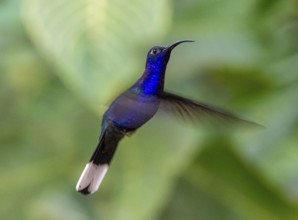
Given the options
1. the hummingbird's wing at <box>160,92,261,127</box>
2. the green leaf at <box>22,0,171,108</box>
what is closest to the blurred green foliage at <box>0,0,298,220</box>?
the green leaf at <box>22,0,171,108</box>

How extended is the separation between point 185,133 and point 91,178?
1.98 feet

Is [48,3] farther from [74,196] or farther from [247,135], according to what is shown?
[74,196]

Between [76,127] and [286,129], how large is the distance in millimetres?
273

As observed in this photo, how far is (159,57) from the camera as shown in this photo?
329 mm

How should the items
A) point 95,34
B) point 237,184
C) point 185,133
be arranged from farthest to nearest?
point 237,184, point 185,133, point 95,34

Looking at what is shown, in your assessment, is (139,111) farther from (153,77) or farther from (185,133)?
(185,133)

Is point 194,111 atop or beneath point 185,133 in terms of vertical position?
atop

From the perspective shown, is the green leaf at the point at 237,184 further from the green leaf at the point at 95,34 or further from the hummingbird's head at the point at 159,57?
the hummingbird's head at the point at 159,57

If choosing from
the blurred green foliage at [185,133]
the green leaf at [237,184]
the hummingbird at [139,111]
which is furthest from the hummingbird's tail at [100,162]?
the green leaf at [237,184]

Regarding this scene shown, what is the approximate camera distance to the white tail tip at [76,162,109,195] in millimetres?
320

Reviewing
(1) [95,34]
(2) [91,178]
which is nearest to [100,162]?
(2) [91,178]

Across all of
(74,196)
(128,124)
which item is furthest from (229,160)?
(128,124)

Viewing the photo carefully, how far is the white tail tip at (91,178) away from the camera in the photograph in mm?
320

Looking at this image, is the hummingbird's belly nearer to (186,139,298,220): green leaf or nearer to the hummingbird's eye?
the hummingbird's eye
